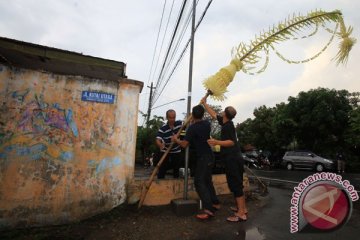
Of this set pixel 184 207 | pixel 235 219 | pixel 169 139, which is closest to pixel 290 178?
pixel 169 139

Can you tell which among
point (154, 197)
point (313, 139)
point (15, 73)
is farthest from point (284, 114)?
point (15, 73)

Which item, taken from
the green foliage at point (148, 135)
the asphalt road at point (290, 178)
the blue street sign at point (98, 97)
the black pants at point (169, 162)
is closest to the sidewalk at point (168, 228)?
the black pants at point (169, 162)

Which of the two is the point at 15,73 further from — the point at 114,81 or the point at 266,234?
Answer: the point at 266,234

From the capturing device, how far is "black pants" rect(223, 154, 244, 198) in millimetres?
4457

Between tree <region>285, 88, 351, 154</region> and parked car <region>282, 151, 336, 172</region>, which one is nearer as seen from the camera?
parked car <region>282, 151, 336, 172</region>

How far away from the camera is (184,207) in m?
4.71

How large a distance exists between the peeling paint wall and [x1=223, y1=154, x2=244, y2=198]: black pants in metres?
1.78

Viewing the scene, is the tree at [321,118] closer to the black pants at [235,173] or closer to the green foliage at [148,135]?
the green foliage at [148,135]

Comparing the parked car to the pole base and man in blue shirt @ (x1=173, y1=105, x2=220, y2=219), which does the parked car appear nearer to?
the pole base

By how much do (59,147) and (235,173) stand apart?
2997 millimetres

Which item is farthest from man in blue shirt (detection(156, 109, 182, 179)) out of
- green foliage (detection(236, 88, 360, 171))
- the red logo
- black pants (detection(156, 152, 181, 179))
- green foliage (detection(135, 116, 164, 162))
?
green foliage (detection(236, 88, 360, 171))

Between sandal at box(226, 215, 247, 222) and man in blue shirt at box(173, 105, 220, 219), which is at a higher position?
man in blue shirt at box(173, 105, 220, 219)

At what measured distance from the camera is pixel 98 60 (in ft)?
28.6

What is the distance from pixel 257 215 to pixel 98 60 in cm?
677
